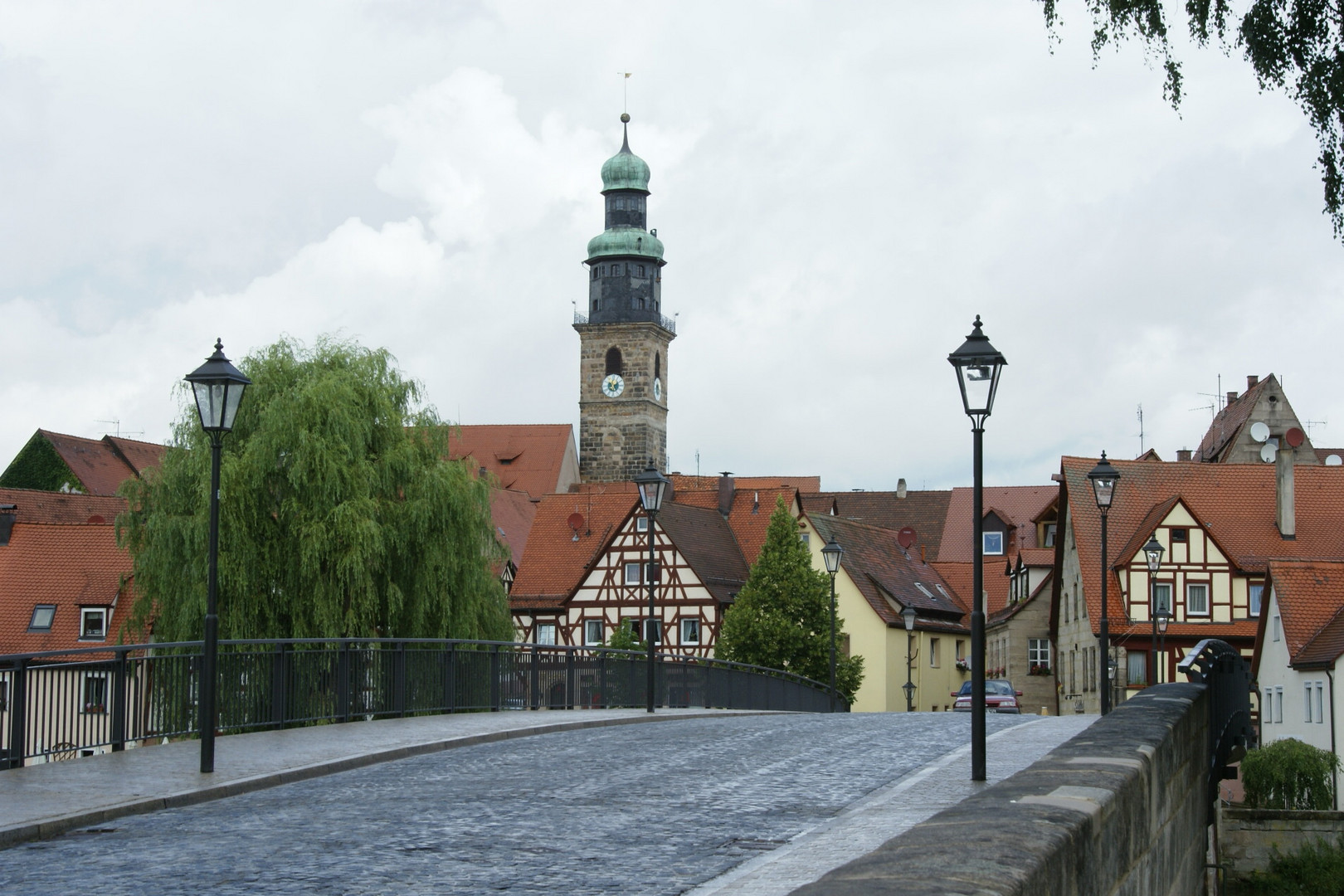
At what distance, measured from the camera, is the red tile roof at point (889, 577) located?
224ft

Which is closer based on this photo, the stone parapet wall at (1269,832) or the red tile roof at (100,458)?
the stone parapet wall at (1269,832)

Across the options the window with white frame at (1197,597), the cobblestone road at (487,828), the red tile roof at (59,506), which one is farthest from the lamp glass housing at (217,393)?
the red tile roof at (59,506)

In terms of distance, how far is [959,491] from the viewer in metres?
96.0

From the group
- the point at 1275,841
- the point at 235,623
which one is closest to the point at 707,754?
the point at 235,623

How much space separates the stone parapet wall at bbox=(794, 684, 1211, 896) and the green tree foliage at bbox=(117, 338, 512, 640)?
2301 centimetres

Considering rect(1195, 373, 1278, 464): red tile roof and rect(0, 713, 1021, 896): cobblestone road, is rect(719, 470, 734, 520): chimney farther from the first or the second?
rect(0, 713, 1021, 896): cobblestone road

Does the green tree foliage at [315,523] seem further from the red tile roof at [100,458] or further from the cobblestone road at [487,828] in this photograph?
the red tile roof at [100,458]

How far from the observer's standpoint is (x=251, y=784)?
1384 centimetres

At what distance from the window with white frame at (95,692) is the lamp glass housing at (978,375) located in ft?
27.8

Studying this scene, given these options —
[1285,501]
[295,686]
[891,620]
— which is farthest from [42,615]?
[1285,501]

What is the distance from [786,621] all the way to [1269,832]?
53.1 ft

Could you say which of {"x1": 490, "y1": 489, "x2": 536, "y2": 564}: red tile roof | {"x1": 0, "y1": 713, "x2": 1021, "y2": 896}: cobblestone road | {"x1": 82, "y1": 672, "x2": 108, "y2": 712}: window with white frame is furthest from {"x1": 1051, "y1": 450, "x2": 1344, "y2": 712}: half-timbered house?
{"x1": 82, "y1": 672, "x2": 108, "y2": 712}: window with white frame

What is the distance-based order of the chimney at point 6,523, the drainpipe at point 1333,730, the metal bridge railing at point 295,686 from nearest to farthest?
the metal bridge railing at point 295,686, the drainpipe at point 1333,730, the chimney at point 6,523

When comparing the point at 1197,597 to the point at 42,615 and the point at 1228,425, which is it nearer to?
the point at 1228,425
